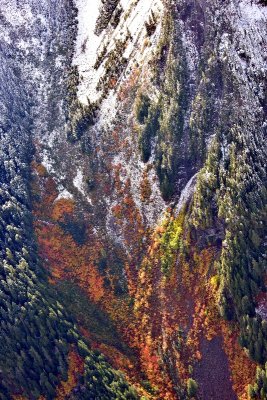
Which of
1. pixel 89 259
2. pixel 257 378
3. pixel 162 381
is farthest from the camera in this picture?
pixel 89 259

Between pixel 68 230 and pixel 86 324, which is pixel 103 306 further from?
pixel 68 230

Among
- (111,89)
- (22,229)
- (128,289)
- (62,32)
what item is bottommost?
(128,289)

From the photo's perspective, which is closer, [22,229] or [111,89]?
[22,229]

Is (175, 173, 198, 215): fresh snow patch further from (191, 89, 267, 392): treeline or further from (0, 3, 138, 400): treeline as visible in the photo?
(0, 3, 138, 400): treeline

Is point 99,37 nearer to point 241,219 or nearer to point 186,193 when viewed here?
point 186,193

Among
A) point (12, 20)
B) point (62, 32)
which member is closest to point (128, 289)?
point (62, 32)

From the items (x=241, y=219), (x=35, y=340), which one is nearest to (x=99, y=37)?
(x=241, y=219)

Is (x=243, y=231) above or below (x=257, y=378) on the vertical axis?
above

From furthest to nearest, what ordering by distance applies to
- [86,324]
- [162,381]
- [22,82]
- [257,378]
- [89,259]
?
1. [22,82]
2. [89,259]
3. [86,324]
4. [162,381]
5. [257,378]

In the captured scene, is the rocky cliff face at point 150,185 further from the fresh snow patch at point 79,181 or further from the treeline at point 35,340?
the treeline at point 35,340
